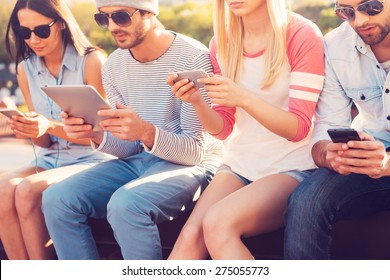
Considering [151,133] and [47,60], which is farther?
[47,60]

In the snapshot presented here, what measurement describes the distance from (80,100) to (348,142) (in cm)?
139

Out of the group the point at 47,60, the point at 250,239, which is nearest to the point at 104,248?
the point at 250,239

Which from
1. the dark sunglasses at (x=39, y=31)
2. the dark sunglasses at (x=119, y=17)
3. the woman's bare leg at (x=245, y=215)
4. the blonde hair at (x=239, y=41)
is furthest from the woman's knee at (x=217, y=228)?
the dark sunglasses at (x=39, y=31)

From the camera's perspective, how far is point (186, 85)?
3.15m

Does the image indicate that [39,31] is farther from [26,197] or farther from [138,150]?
[26,197]

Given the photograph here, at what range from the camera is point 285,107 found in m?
3.49

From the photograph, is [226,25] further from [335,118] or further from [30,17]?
[30,17]

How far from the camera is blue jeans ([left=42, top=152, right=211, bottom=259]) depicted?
323cm

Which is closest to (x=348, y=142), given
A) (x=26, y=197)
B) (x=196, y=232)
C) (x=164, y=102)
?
(x=196, y=232)

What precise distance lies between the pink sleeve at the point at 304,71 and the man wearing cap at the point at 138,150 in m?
0.54

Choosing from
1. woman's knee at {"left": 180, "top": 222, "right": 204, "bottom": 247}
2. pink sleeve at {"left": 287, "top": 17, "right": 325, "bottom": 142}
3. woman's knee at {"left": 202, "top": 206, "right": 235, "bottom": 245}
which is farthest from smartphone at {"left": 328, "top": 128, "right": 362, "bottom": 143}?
woman's knee at {"left": 180, "top": 222, "right": 204, "bottom": 247}

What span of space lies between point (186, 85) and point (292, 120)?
57cm

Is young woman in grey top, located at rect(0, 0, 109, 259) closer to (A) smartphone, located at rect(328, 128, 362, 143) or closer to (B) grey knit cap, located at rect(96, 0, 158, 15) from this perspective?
(B) grey knit cap, located at rect(96, 0, 158, 15)

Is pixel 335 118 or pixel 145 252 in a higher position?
pixel 335 118
